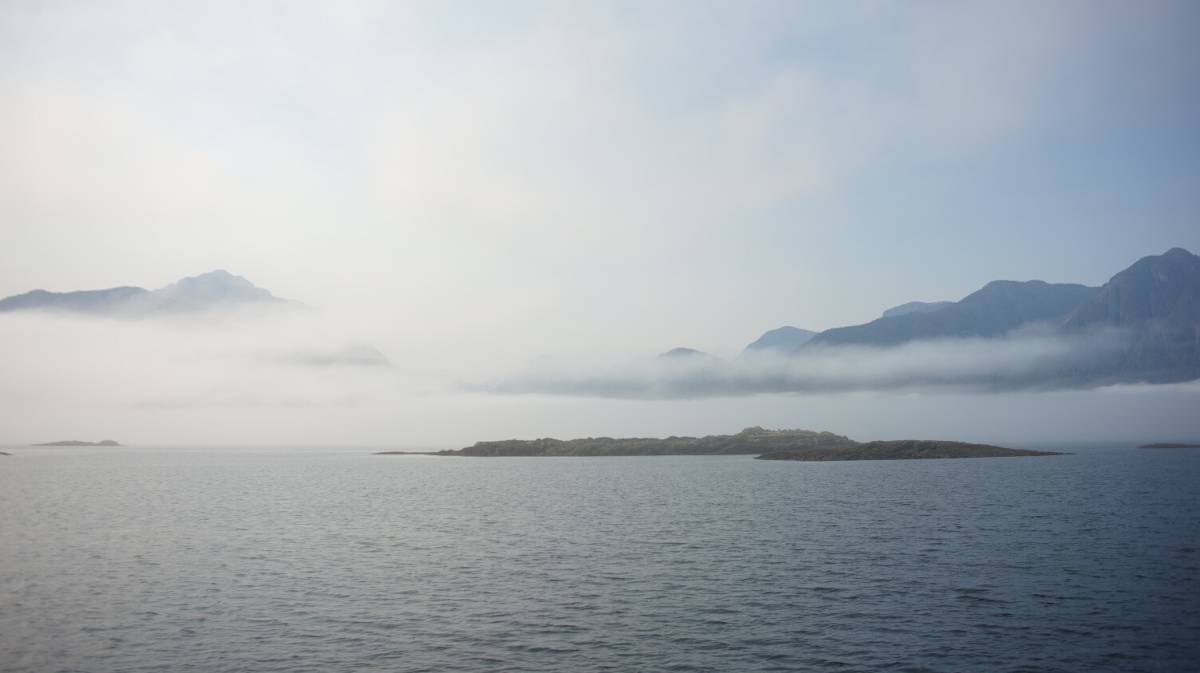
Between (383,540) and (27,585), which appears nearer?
(27,585)

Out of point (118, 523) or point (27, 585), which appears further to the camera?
point (118, 523)

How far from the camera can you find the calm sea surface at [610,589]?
1394 inches

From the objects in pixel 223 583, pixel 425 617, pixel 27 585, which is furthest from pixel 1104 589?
pixel 27 585

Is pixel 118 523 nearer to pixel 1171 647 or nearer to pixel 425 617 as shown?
pixel 425 617

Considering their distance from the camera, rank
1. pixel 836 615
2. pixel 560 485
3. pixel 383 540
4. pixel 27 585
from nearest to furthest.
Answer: pixel 836 615 → pixel 27 585 → pixel 383 540 → pixel 560 485

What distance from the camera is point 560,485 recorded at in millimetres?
161750

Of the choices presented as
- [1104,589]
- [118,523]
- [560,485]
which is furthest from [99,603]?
[560,485]

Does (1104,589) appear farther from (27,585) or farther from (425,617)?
(27,585)

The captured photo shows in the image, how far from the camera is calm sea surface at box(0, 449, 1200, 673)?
35.4 m

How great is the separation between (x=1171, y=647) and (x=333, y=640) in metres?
42.6

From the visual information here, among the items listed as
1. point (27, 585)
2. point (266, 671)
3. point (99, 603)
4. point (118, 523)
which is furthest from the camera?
point (118, 523)

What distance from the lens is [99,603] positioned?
149ft

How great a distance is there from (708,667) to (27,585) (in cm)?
4862

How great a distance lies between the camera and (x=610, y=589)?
49.9m
